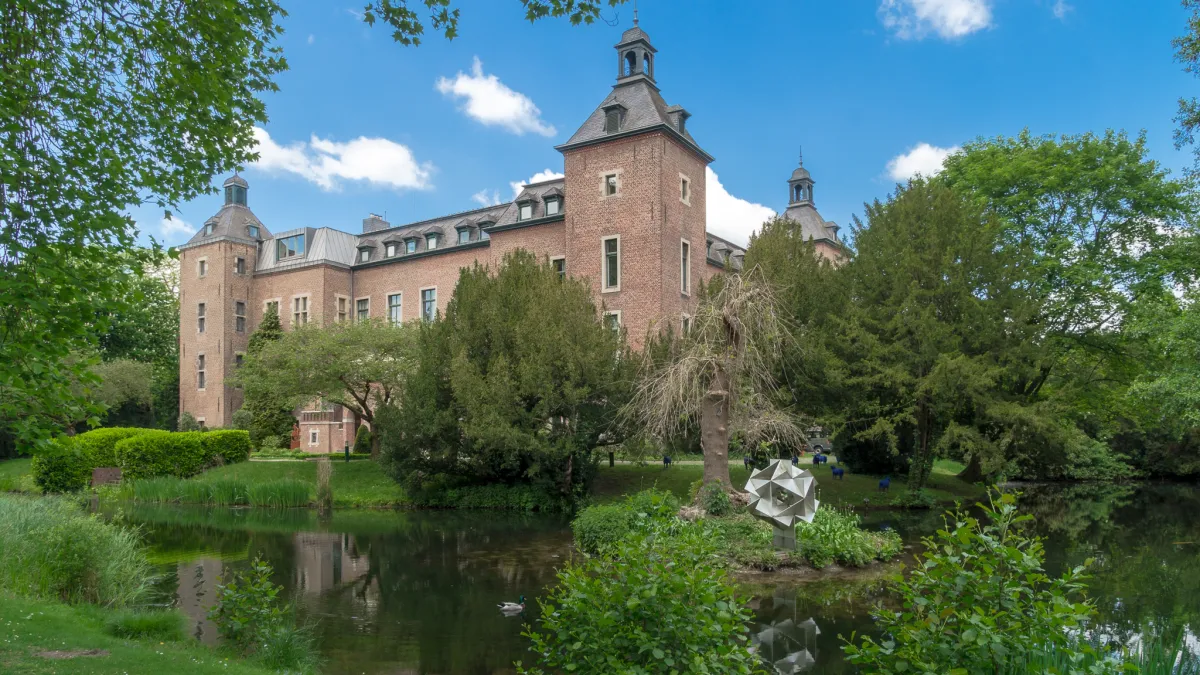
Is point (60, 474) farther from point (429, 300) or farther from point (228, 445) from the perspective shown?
point (429, 300)

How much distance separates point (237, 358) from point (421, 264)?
40.8 feet

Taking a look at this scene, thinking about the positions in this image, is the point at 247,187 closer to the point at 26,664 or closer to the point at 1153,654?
the point at 26,664

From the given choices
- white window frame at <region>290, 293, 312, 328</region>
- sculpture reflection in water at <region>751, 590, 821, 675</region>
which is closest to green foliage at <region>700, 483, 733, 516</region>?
sculpture reflection in water at <region>751, 590, 821, 675</region>

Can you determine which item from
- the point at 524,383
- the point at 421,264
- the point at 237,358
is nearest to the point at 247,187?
the point at 237,358

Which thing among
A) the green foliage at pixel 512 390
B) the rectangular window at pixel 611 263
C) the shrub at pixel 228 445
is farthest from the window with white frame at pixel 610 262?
the shrub at pixel 228 445

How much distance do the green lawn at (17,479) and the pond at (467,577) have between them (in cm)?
730

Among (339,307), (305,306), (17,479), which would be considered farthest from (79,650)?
(305,306)

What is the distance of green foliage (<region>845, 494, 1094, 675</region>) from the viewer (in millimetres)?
4055

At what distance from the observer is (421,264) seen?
4119 centimetres

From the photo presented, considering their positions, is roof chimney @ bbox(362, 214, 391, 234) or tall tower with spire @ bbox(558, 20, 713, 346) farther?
roof chimney @ bbox(362, 214, 391, 234)

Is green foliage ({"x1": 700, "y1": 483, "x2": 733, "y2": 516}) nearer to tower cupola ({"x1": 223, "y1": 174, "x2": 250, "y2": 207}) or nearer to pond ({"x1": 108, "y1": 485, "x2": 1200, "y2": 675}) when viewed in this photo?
pond ({"x1": 108, "y1": 485, "x2": 1200, "y2": 675})

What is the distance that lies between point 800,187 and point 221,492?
39.4 m

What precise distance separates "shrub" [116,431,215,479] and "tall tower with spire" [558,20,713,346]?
1562cm

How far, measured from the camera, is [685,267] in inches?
1262
